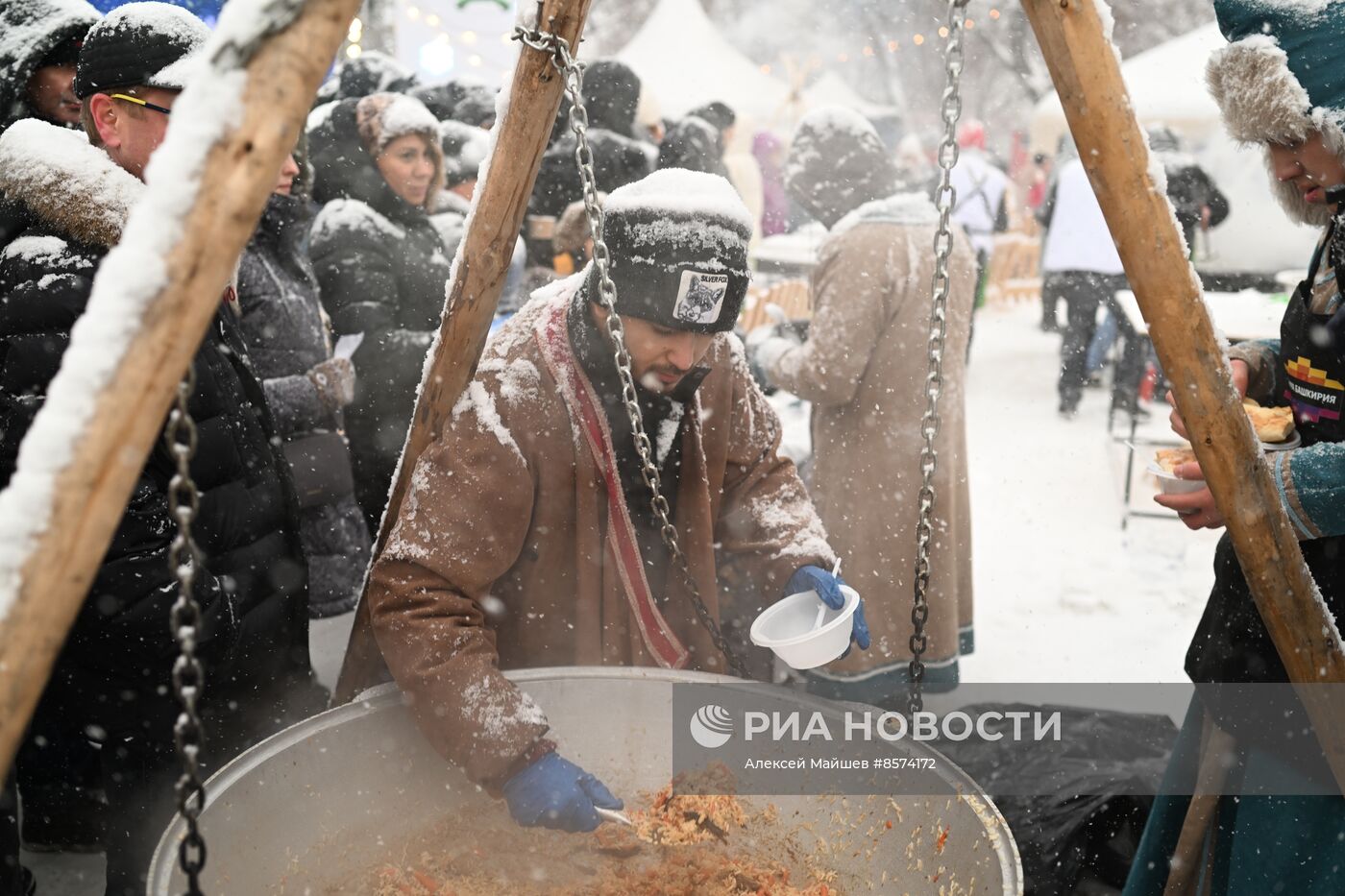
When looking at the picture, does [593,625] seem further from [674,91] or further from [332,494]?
[674,91]

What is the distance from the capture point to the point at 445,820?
1.99 meters

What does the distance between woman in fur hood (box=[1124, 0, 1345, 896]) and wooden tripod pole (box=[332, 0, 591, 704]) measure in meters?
1.25

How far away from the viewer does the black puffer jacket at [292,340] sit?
329 centimetres

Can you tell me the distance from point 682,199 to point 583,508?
25.9 inches

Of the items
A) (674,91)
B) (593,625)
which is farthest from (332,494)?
(674,91)

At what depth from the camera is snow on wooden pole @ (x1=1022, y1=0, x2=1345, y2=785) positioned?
1441 mm

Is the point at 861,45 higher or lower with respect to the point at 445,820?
higher

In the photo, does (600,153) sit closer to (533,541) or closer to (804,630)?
(533,541)

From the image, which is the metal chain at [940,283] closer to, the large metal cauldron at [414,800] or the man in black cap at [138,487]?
the large metal cauldron at [414,800]

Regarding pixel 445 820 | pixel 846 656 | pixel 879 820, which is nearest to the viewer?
pixel 879 820

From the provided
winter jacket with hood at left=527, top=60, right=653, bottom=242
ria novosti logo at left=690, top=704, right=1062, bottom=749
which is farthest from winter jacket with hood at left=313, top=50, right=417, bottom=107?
ria novosti logo at left=690, top=704, right=1062, bottom=749

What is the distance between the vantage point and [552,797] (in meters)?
1.70

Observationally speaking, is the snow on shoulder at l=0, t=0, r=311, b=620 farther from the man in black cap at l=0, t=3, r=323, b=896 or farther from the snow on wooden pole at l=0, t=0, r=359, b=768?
the man in black cap at l=0, t=3, r=323, b=896

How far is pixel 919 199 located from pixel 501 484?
2.11m
